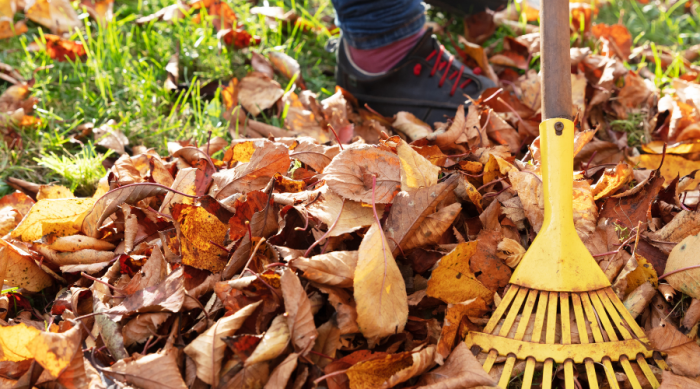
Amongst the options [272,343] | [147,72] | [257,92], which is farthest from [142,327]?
[147,72]

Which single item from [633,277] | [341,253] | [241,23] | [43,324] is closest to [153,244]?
[43,324]

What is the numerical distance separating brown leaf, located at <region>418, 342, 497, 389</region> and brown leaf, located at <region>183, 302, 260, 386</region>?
13.8 inches

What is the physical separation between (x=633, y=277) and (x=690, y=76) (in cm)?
124

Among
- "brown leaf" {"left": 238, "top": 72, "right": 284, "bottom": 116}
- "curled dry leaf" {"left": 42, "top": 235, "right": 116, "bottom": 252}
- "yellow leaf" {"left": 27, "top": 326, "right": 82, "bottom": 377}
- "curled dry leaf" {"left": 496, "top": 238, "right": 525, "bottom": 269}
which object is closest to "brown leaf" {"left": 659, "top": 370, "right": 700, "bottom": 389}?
"curled dry leaf" {"left": 496, "top": 238, "right": 525, "bottom": 269}

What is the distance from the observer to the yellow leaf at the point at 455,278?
98 cm

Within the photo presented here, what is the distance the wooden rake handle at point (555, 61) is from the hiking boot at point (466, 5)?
45.1 inches

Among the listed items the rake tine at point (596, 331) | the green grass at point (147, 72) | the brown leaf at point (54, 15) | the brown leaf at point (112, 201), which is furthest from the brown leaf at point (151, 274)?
the brown leaf at point (54, 15)

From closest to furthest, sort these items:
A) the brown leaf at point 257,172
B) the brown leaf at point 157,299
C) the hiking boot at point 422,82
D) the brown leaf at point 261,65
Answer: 1. the brown leaf at point 157,299
2. the brown leaf at point 257,172
3. the hiking boot at point 422,82
4. the brown leaf at point 261,65

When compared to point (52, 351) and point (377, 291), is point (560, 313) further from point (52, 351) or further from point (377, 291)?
point (52, 351)

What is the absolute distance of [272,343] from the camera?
0.85m

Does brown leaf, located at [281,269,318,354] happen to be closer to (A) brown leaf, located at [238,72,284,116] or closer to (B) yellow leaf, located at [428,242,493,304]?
(B) yellow leaf, located at [428,242,493,304]

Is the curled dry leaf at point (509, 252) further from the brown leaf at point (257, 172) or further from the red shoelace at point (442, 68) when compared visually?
the red shoelace at point (442, 68)

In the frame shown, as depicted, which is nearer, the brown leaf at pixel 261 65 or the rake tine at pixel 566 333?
the rake tine at pixel 566 333

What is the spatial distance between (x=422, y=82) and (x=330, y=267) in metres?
1.15
